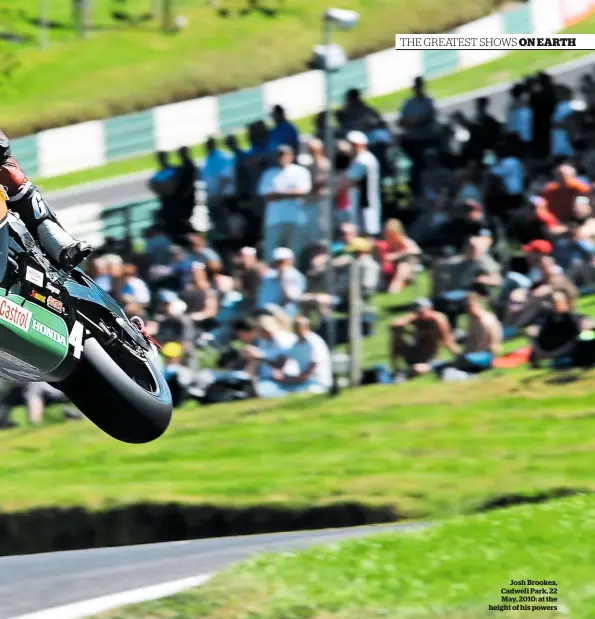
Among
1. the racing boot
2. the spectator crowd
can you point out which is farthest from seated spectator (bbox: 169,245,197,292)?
the racing boot

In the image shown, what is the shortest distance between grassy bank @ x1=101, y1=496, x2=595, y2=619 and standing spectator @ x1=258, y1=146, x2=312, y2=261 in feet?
9.14

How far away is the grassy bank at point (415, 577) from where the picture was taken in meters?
8.11

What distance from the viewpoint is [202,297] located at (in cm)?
1094

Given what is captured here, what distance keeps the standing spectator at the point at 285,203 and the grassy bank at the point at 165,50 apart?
3.13 ft

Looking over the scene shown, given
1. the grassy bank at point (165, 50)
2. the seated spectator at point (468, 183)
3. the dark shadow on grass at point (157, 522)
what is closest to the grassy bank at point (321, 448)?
the dark shadow on grass at point (157, 522)

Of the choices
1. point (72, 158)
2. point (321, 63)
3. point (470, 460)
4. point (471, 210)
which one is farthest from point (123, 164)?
point (470, 460)

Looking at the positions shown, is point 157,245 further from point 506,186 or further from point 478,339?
point 506,186

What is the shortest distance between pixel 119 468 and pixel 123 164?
2.23 m

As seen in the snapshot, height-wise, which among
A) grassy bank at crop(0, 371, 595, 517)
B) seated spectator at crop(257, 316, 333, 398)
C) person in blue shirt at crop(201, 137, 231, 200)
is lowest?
grassy bank at crop(0, 371, 595, 517)

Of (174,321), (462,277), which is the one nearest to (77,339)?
(174,321)

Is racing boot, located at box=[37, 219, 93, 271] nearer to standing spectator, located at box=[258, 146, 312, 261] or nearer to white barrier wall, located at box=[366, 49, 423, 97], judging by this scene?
standing spectator, located at box=[258, 146, 312, 261]

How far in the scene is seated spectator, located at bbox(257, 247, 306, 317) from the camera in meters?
11.0

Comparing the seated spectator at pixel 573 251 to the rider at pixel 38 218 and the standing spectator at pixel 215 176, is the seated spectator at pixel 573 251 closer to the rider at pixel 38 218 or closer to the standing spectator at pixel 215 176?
the standing spectator at pixel 215 176

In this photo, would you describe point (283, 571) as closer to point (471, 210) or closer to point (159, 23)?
point (471, 210)
